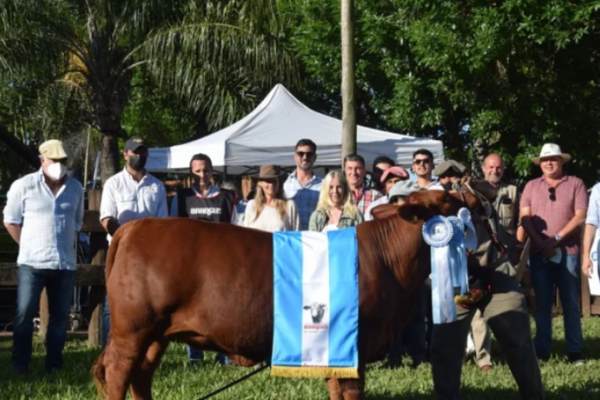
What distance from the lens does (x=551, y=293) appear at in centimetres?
1004

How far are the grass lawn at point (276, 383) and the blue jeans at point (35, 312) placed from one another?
0.17 meters

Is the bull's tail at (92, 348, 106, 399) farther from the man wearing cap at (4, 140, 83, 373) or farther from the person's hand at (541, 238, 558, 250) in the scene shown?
the person's hand at (541, 238, 558, 250)

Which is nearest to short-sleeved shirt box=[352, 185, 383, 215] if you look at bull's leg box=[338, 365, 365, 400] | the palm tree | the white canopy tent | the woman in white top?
the woman in white top

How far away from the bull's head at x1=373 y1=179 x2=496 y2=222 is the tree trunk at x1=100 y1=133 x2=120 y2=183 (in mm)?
16588

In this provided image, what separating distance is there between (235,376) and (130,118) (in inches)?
1168

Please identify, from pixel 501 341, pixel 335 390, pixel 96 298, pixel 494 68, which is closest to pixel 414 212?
pixel 335 390

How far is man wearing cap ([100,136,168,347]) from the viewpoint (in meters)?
8.94

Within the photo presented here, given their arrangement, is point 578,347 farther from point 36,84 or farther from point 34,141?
point 34,141

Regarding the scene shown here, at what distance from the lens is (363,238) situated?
607 centimetres

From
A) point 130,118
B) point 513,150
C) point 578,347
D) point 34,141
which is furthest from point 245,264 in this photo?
point 130,118

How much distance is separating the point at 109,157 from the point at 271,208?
1408 centimetres

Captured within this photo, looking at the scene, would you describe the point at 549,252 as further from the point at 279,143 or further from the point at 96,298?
the point at 279,143

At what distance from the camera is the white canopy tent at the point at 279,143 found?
1477 centimetres

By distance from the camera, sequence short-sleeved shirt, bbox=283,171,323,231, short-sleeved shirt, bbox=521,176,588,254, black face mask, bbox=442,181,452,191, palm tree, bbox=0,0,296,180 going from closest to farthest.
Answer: black face mask, bbox=442,181,452,191
short-sleeved shirt, bbox=283,171,323,231
short-sleeved shirt, bbox=521,176,588,254
palm tree, bbox=0,0,296,180
